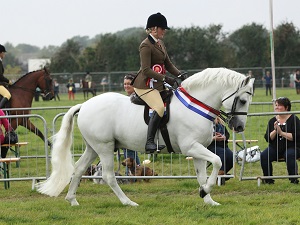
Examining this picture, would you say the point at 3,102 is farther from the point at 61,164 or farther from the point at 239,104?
the point at 239,104

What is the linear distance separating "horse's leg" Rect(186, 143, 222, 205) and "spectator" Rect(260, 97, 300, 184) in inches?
79.3

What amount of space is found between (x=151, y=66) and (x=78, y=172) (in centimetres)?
179

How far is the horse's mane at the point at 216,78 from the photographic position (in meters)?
9.67

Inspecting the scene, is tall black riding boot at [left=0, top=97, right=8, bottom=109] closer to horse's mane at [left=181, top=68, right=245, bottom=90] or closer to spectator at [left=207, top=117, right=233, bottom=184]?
spectator at [left=207, top=117, right=233, bottom=184]

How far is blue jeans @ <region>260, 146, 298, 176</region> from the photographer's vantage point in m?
11.4

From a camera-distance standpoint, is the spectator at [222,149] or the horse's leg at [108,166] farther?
the spectator at [222,149]

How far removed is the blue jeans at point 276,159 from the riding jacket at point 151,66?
2480 mm

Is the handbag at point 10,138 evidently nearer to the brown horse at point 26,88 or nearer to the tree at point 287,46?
the brown horse at point 26,88

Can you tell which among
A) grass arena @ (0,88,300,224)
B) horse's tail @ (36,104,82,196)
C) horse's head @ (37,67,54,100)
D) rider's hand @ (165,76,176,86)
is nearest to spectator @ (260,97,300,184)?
grass arena @ (0,88,300,224)

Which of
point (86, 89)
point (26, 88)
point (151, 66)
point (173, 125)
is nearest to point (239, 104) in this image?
point (173, 125)

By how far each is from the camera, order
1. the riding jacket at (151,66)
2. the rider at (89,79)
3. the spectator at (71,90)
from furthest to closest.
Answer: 1. the rider at (89,79)
2. the spectator at (71,90)
3. the riding jacket at (151,66)

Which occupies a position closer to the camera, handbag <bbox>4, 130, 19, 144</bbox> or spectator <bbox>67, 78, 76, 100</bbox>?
handbag <bbox>4, 130, 19, 144</bbox>

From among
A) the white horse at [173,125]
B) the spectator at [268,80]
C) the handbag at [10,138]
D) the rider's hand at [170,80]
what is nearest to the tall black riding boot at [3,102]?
the handbag at [10,138]

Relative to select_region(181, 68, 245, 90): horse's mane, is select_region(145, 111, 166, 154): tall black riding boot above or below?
below
